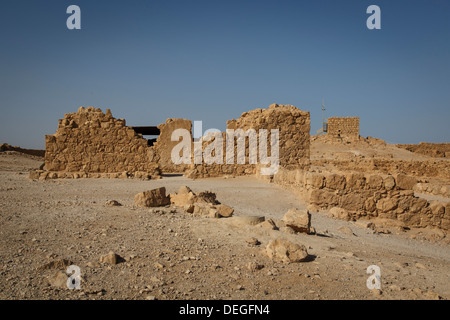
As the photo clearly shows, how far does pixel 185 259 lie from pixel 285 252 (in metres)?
1.07

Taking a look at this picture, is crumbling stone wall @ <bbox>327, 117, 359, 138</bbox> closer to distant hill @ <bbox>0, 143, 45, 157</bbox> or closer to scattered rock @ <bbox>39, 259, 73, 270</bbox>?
distant hill @ <bbox>0, 143, 45, 157</bbox>

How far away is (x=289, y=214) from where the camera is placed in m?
5.30

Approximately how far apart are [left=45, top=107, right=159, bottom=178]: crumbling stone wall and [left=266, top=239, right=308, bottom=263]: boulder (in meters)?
10.4

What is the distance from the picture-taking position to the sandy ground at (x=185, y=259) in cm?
289

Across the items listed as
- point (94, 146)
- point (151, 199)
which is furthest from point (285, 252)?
point (94, 146)

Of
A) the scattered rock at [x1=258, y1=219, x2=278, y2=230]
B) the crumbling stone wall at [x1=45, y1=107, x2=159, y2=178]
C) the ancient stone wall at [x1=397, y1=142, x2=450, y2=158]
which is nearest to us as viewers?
the scattered rock at [x1=258, y1=219, x2=278, y2=230]

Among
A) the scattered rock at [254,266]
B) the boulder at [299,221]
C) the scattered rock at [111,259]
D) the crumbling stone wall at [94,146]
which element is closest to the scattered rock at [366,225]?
the boulder at [299,221]

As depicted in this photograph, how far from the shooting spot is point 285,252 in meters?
3.63

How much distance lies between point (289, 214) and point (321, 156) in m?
22.3

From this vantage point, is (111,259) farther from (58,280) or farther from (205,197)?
(205,197)

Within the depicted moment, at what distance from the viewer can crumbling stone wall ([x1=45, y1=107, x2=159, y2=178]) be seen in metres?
13.3

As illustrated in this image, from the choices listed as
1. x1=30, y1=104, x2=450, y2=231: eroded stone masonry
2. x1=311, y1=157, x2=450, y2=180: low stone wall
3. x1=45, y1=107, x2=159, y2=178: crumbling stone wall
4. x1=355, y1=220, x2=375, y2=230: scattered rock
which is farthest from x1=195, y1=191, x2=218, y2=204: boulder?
x1=311, y1=157, x2=450, y2=180: low stone wall
